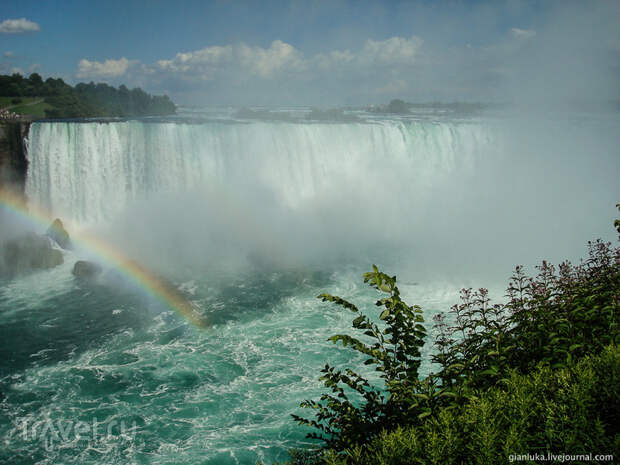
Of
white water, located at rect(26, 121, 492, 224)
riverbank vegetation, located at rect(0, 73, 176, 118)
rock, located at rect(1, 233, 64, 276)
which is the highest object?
riverbank vegetation, located at rect(0, 73, 176, 118)

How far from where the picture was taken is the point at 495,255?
64.7 feet

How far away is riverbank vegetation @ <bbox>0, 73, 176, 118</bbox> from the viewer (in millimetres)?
37094

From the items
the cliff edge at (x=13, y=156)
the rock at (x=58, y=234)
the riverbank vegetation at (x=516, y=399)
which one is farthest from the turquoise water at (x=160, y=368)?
the cliff edge at (x=13, y=156)

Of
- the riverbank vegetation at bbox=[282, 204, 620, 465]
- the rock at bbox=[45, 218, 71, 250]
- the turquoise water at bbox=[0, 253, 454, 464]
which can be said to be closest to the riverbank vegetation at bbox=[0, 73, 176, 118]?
the rock at bbox=[45, 218, 71, 250]

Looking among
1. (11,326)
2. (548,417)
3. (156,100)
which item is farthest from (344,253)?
(156,100)

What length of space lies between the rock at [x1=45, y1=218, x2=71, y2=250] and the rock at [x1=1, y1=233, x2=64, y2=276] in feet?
4.49

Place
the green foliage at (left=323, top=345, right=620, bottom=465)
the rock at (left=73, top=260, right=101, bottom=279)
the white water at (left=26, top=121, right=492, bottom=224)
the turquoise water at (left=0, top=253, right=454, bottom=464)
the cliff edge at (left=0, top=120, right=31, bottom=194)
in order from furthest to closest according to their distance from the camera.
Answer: the cliff edge at (left=0, top=120, right=31, bottom=194) → the white water at (left=26, top=121, right=492, bottom=224) → the rock at (left=73, top=260, right=101, bottom=279) → the turquoise water at (left=0, top=253, right=454, bottom=464) → the green foliage at (left=323, top=345, right=620, bottom=465)

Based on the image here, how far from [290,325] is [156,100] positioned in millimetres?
49850

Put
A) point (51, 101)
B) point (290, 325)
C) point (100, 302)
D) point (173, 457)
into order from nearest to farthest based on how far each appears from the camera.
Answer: point (173, 457)
point (290, 325)
point (100, 302)
point (51, 101)

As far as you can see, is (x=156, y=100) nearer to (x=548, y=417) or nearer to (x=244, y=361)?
(x=244, y=361)

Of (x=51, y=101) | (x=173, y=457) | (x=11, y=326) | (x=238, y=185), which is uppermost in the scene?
(x=51, y=101)

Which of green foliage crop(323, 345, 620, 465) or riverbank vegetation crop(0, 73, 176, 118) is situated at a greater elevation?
riverbank vegetation crop(0, 73, 176, 118)

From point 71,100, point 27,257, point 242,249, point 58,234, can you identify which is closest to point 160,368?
point 242,249

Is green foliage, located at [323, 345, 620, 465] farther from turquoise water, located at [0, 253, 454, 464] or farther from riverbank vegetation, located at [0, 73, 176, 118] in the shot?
riverbank vegetation, located at [0, 73, 176, 118]
